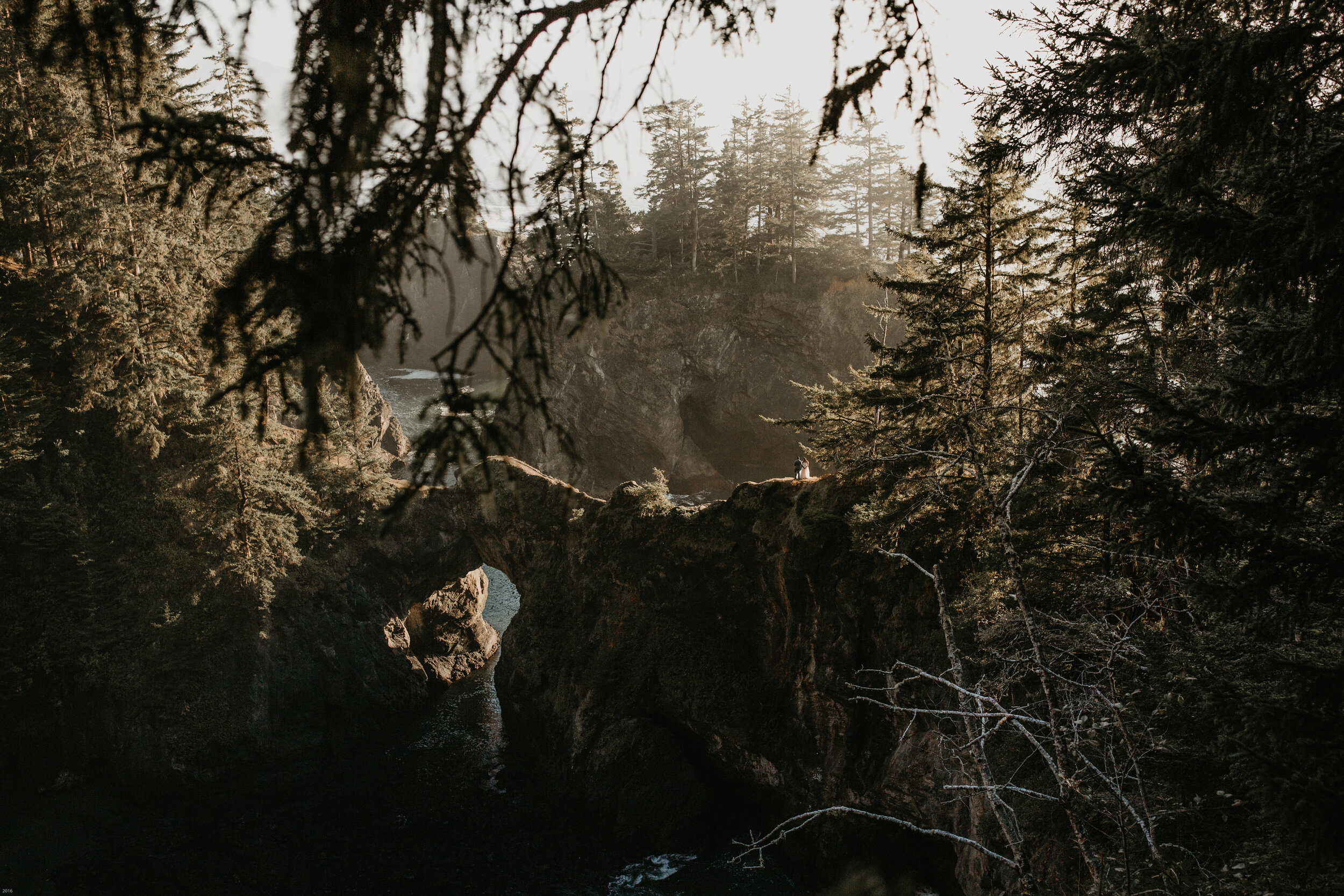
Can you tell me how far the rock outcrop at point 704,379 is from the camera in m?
38.0

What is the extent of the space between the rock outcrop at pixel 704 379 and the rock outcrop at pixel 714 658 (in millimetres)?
18446

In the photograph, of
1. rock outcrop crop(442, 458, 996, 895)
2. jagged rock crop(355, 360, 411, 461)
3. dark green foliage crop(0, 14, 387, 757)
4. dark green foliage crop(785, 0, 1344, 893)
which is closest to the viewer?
dark green foliage crop(785, 0, 1344, 893)

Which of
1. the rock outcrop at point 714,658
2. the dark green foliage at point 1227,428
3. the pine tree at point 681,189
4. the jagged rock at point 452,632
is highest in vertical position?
the pine tree at point 681,189

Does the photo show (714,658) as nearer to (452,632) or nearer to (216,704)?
(216,704)

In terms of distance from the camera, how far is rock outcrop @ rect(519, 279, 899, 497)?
38031 mm

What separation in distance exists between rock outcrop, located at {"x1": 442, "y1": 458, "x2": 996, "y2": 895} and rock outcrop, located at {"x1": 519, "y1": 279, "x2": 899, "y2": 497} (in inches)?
726

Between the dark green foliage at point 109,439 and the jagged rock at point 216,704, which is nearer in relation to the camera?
the dark green foliage at point 109,439

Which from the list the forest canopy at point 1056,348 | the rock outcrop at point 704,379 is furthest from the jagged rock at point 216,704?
the rock outcrop at point 704,379

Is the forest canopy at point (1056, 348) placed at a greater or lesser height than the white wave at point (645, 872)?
greater

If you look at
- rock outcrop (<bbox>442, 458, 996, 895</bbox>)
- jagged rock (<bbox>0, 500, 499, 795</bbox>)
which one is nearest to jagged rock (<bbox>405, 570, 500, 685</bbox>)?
jagged rock (<bbox>0, 500, 499, 795</bbox>)

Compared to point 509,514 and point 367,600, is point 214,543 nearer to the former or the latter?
point 367,600

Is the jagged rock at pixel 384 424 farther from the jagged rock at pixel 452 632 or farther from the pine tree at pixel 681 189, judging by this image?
the pine tree at pixel 681 189

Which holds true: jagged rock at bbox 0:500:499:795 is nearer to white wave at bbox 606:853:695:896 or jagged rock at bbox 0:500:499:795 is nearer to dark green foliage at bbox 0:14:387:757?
dark green foliage at bbox 0:14:387:757

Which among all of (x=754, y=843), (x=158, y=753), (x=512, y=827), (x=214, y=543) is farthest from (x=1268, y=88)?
(x=158, y=753)
